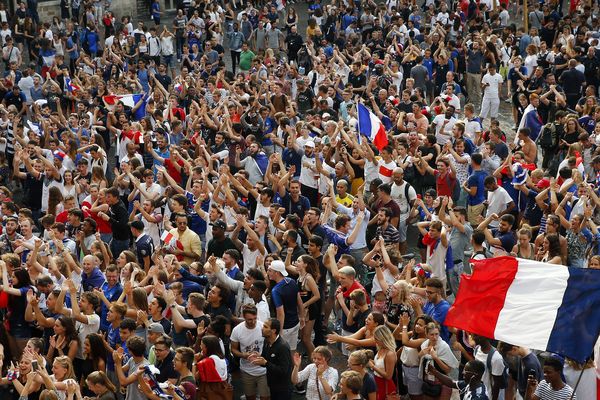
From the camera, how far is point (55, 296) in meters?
12.0

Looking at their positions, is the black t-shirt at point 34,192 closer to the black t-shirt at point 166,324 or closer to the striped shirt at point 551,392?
the black t-shirt at point 166,324

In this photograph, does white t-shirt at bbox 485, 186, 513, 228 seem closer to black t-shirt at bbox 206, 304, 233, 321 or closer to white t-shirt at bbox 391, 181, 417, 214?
white t-shirt at bbox 391, 181, 417, 214

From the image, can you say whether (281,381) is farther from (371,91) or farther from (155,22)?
(155,22)

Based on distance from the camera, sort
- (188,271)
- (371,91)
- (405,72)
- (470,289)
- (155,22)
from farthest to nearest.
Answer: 1. (155,22)
2. (405,72)
3. (371,91)
4. (188,271)
5. (470,289)

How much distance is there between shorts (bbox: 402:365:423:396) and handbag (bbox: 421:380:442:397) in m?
0.08

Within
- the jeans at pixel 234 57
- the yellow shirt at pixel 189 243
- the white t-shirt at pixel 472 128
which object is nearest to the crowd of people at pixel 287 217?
the yellow shirt at pixel 189 243

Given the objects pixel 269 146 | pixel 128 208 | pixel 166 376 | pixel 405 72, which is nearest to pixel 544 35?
pixel 405 72

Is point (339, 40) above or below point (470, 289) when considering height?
below

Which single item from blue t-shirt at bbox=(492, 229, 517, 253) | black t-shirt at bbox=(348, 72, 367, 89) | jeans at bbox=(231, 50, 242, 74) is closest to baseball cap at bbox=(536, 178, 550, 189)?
blue t-shirt at bbox=(492, 229, 517, 253)

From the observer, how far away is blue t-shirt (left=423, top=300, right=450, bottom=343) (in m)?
11.7

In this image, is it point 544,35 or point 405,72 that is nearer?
point 405,72

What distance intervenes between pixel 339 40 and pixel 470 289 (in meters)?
18.8

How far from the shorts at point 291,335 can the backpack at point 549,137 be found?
772 cm

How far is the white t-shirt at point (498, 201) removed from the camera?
1526 centimetres
